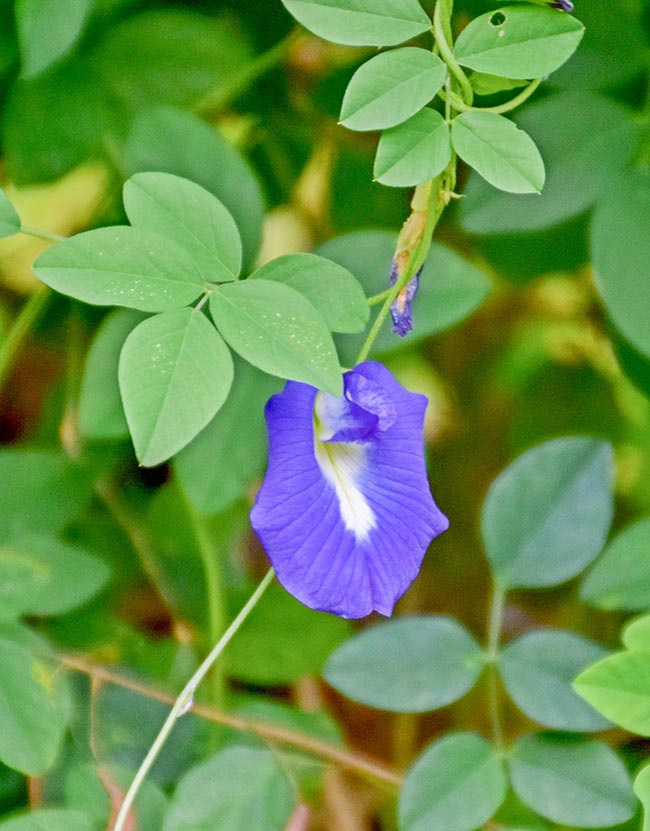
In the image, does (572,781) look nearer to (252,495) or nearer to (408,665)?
(408,665)

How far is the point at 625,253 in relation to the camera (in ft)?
2.79

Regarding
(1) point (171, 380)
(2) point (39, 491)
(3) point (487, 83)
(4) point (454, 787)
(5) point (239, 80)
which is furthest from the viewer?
(5) point (239, 80)

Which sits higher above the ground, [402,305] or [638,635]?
[402,305]

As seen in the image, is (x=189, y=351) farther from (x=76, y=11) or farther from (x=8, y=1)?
(x=8, y=1)

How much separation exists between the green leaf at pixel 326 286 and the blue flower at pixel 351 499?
3cm

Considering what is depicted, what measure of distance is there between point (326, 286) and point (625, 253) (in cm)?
30

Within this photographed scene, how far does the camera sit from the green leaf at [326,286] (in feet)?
2.15

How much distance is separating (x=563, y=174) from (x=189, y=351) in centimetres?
40

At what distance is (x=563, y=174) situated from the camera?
0.87 meters

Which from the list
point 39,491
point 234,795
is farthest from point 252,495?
point 234,795

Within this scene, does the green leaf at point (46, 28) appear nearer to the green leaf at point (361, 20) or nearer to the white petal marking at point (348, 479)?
the green leaf at point (361, 20)

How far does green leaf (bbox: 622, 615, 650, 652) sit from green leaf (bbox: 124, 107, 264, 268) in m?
0.39

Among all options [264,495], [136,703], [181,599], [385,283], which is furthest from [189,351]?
[181,599]

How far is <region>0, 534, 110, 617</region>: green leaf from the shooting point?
85cm
